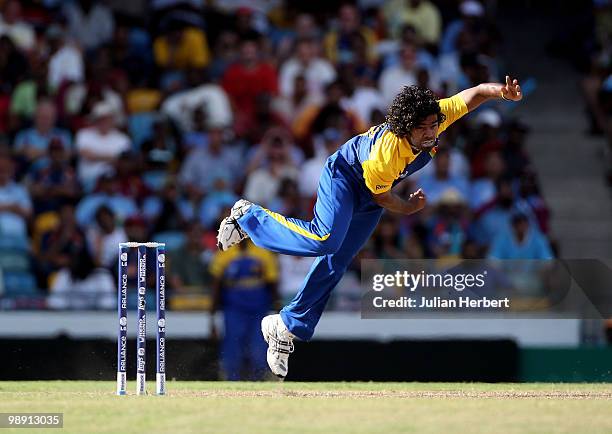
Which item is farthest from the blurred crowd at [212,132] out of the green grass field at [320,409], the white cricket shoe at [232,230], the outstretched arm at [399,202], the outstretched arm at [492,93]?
the outstretched arm at [492,93]

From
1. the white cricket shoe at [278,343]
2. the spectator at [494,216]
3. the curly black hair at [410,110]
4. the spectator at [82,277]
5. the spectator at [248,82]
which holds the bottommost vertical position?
the white cricket shoe at [278,343]

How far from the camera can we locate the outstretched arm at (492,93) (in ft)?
33.1

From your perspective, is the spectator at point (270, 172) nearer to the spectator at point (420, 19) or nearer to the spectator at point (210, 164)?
the spectator at point (210, 164)

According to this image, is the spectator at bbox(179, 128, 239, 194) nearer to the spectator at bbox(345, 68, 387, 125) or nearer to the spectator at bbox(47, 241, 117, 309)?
the spectator at bbox(345, 68, 387, 125)

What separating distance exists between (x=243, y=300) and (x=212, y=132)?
350cm

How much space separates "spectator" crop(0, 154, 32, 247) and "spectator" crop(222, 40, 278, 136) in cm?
280

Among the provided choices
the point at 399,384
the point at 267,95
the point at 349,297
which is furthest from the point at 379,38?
the point at 399,384

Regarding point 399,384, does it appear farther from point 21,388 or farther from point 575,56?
point 575,56

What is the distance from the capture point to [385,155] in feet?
32.6

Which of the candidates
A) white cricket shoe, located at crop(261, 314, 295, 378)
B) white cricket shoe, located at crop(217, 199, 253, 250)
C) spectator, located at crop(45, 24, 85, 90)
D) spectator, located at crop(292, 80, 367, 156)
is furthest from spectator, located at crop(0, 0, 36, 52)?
white cricket shoe, located at crop(261, 314, 295, 378)

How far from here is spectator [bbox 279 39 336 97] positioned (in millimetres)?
16875

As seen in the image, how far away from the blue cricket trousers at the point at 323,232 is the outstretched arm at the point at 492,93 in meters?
0.99

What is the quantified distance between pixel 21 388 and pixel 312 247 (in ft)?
8.68

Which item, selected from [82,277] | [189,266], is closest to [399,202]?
[189,266]
